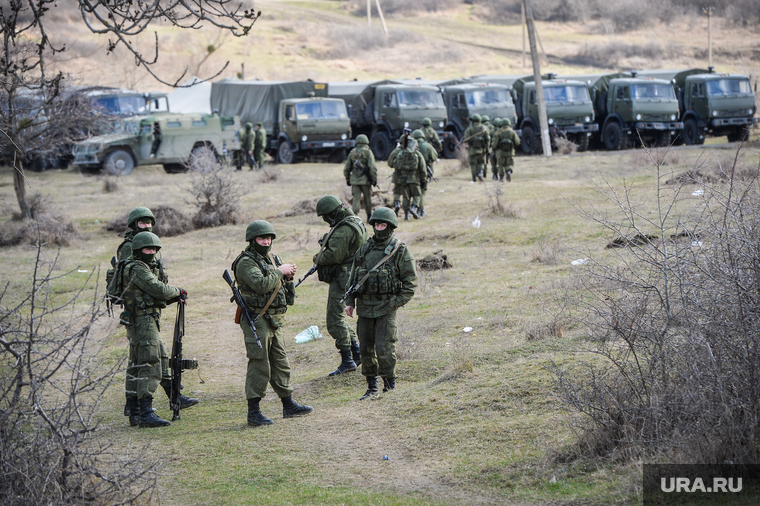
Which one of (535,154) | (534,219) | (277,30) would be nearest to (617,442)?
(534,219)

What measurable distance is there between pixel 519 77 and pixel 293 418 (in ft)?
73.6

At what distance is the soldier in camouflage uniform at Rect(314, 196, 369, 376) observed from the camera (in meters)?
6.62

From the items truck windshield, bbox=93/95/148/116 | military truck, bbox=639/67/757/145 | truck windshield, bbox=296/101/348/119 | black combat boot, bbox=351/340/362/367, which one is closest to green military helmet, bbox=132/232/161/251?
black combat boot, bbox=351/340/362/367

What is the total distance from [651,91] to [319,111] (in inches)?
380

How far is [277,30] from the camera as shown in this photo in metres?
57.7

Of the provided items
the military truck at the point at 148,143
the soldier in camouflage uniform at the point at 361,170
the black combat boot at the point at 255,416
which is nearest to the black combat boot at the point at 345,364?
the black combat boot at the point at 255,416

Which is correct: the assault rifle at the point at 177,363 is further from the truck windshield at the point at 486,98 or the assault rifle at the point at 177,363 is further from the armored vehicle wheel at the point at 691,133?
the armored vehicle wheel at the point at 691,133

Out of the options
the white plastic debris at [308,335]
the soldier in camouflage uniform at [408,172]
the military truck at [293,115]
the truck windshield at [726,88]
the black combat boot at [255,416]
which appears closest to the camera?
the black combat boot at [255,416]

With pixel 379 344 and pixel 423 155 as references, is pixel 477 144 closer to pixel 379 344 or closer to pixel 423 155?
pixel 423 155

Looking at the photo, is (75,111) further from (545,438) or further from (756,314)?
(756,314)

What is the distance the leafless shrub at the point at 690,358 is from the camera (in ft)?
12.6

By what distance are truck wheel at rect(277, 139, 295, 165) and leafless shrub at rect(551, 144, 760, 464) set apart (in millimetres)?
21091

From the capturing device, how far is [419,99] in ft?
78.3

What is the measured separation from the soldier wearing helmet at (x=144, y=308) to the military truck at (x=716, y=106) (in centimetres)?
2059
